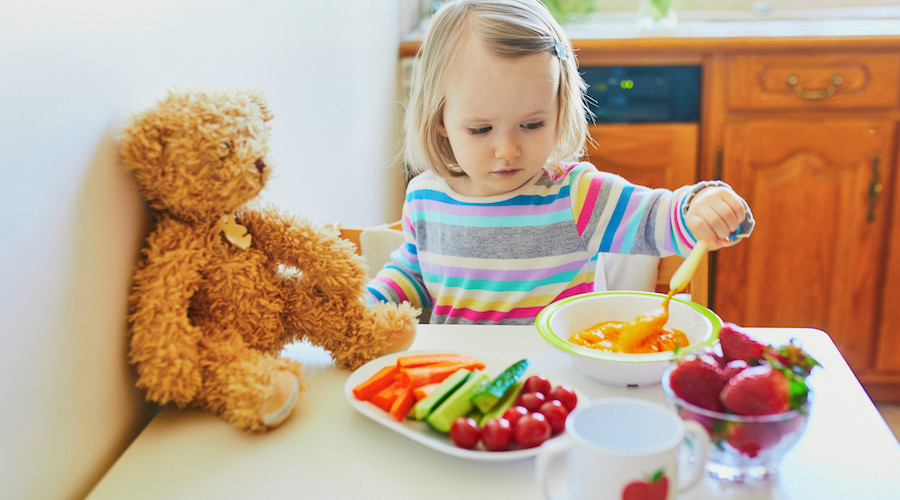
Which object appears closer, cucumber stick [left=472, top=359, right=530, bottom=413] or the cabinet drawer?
cucumber stick [left=472, top=359, right=530, bottom=413]

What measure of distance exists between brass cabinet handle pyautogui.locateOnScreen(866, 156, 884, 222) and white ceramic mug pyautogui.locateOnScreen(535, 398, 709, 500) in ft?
5.37

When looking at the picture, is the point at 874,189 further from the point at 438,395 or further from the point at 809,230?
the point at 438,395

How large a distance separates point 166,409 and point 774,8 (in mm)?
2275

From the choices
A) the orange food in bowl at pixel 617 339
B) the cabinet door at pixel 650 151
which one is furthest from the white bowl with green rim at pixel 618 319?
the cabinet door at pixel 650 151

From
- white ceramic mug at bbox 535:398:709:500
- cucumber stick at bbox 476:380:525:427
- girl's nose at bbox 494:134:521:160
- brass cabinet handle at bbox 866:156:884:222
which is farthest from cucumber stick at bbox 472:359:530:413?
brass cabinet handle at bbox 866:156:884:222

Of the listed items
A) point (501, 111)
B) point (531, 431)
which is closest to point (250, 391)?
point (531, 431)

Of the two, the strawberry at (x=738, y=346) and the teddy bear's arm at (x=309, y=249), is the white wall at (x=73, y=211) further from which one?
the strawberry at (x=738, y=346)

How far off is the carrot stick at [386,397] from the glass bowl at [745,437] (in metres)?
0.25

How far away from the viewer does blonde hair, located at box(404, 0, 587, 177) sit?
927 mm

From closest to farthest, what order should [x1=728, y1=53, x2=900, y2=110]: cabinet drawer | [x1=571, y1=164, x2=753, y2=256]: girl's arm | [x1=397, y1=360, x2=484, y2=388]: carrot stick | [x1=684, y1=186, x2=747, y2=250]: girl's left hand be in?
[x1=397, y1=360, x2=484, y2=388]: carrot stick
[x1=684, y1=186, x2=747, y2=250]: girl's left hand
[x1=571, y1=164, x2=753, y2=256]: girl's arm
[x1=728, y1=53, x2=900, y2=110]: cabinet drawer

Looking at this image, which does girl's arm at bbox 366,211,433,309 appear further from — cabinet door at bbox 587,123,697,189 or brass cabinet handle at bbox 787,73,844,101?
brass cabinet handle at bbox 787,73,844,101

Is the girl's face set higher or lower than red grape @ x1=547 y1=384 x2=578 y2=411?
higher

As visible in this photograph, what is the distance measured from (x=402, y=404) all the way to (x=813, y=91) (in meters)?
1.62

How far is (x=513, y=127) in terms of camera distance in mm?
926
